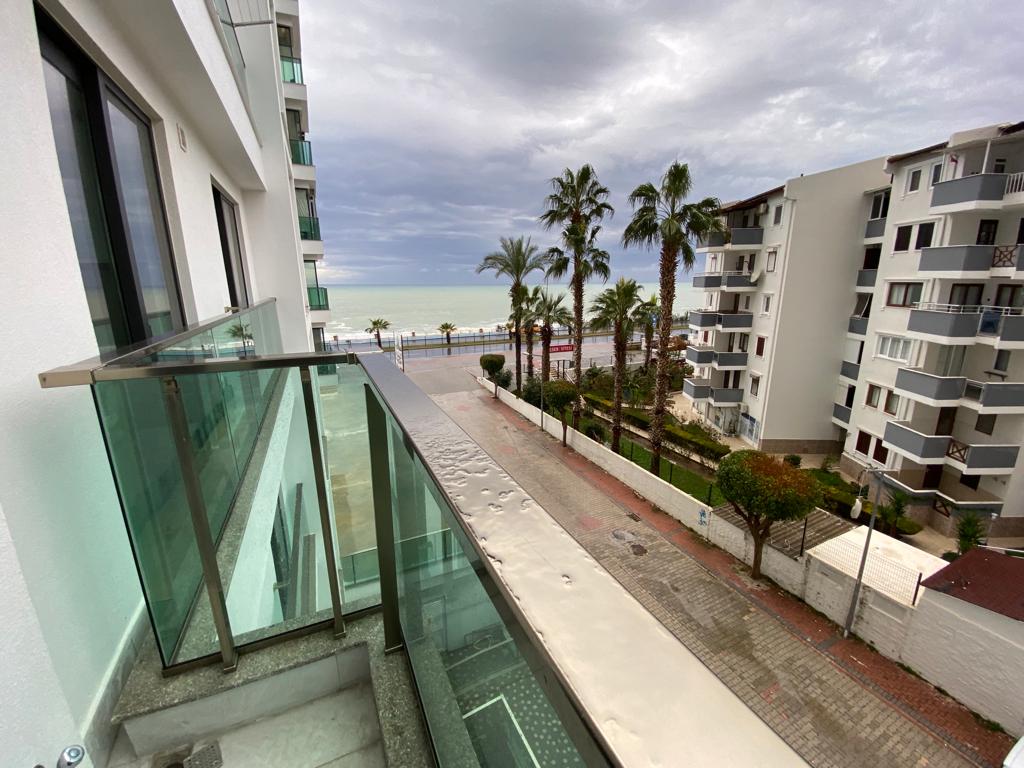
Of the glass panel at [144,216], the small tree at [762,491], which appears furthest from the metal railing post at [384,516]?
the small tree at [762,491]

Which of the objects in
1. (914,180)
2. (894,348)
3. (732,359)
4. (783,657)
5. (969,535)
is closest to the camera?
(783,657)

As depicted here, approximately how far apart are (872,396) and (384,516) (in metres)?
17.7

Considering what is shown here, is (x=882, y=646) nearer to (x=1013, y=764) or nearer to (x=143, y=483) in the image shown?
(x=1013, y=764)

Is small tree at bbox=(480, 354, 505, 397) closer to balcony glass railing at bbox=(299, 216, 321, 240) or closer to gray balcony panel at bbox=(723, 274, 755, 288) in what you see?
gray balcony panel at bbox=(723, 274, 755, 288)

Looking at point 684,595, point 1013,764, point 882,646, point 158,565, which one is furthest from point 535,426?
point 158,565

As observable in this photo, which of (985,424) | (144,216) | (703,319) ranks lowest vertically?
(985,424)

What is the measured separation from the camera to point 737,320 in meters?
18.3

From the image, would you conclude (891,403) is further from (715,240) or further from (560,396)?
(560,396)

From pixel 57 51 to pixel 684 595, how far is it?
11.4 meters

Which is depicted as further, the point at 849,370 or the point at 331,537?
the point at 849,370

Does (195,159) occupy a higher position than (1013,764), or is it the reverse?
(195,159)

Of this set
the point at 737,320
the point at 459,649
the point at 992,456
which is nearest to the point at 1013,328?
the point at 992,456

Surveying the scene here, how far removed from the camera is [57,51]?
252 cm

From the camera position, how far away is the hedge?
15.7 metres
